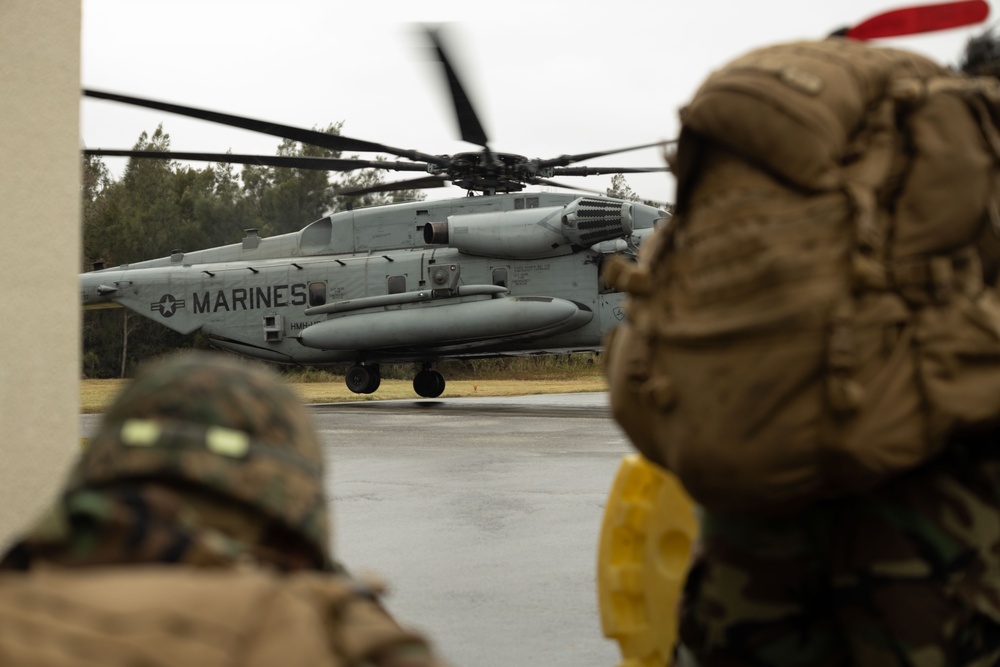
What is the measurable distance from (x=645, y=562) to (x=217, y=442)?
1.91 meters

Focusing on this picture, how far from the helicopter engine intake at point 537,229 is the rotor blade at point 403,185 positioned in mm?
1607

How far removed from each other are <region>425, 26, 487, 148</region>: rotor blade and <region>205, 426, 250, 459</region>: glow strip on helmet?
384 inches

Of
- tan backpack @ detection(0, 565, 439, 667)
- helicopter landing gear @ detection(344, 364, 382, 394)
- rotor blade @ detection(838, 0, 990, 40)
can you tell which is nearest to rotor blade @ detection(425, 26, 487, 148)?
helicopter landing gear @ detection(344, 364, 382, 394)

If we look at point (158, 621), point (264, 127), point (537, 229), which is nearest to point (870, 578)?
point (158, 621)

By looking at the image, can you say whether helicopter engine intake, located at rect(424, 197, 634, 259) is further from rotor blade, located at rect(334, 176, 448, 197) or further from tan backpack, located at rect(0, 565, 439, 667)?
tan backpack, located at rect(0, 565, 439, 667)

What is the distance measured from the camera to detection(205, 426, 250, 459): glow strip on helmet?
1.22 m

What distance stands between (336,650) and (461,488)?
7.41 meters

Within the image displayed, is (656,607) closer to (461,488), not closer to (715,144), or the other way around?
(715,144)

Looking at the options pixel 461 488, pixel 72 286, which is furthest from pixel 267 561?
pixel 461 488

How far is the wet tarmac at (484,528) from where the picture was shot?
4.59 metres

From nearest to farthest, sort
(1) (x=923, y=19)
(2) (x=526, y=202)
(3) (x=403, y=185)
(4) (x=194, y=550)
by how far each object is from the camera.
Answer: (4) (x=194, y=550) < (1) (x=923, y=19) < (3) (x=403, y=185) < (2) (x=526, y=202)

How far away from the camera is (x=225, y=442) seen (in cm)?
123

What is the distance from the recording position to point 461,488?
27.8 ft

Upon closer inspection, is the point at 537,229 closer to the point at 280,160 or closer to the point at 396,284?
the point at 396,284
